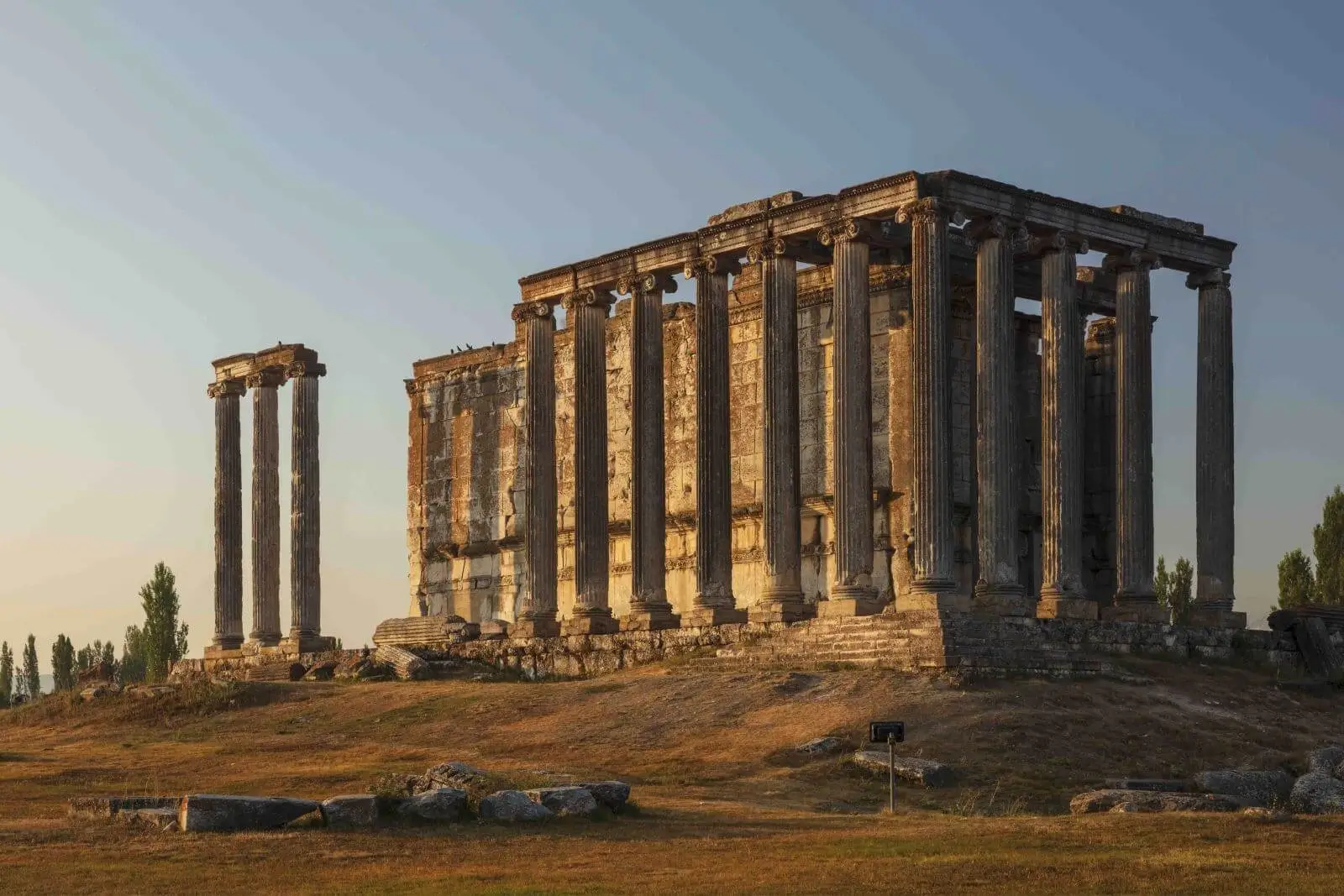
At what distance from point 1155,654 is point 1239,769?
10.8 metres

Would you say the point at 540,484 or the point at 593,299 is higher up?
the point at 593,299

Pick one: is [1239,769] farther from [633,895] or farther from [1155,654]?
[633,895]

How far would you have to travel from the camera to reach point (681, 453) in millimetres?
51250

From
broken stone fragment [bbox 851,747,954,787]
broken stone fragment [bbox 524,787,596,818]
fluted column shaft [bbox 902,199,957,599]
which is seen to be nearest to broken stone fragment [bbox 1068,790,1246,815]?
broken stone fragment [bbox 851,747,954,787]

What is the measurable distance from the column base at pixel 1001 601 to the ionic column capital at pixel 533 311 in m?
14.3

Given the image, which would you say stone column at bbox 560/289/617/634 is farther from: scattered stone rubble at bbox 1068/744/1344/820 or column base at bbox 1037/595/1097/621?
Answer: scattered stone rubble at bbox 1068/744/1344/820

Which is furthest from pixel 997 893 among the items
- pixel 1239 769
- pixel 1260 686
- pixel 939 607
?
pixel 1260 686

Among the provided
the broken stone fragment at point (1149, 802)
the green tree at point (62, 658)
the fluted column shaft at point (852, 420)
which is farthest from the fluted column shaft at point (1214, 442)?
the green tree at point (62, 658)

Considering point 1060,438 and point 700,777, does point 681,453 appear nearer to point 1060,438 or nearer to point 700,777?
Answer: point 1060,438

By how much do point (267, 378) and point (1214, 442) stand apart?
26.1 meters

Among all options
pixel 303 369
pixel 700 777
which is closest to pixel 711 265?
pixel 303 369

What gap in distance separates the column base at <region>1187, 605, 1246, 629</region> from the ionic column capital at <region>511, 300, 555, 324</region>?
1680 cm

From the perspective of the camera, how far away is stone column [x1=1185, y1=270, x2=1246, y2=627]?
45.5 metres

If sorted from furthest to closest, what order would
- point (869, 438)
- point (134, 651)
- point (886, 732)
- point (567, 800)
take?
1. point (134, 651)
2. point (869, 438)
3. point (886, 732)
4. point (567, 800)
